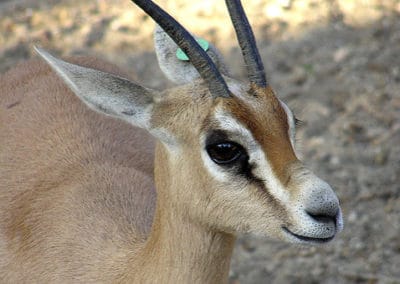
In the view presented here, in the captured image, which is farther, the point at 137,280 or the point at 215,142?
the point at 137,280

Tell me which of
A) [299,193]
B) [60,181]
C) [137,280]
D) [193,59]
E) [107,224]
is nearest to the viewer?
[299,193]

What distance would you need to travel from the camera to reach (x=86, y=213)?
4191 mm

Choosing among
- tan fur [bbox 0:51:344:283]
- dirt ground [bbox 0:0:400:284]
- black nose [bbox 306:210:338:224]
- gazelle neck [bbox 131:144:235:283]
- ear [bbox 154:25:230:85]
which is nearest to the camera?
black nose [bbox 306:210:338:224]

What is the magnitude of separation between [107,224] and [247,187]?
1.06 metres

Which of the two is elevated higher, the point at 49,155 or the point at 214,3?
the point at 49,155

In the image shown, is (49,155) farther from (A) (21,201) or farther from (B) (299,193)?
(B) (299,193)

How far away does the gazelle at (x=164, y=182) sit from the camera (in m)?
3.26

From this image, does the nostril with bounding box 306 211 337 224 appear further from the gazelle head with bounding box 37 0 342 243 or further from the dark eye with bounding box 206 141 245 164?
the dark eye with bounding box 206 141 245 164

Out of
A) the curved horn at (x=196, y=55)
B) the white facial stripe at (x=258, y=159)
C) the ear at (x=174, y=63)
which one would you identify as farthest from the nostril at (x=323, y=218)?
the ear at (x=174, y=63)

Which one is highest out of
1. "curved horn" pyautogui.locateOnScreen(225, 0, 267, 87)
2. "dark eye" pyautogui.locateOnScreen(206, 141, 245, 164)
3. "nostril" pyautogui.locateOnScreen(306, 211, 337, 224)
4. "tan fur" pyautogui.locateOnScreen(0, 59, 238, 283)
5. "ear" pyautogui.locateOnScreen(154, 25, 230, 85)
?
"curved horn" pyautogui.locateOnScreen(225, 0, 267, 87)

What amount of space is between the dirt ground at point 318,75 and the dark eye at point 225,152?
2.34m

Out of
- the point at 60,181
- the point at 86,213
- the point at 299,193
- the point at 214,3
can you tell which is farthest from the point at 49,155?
the point at 214,3

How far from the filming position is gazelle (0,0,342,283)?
128 inches

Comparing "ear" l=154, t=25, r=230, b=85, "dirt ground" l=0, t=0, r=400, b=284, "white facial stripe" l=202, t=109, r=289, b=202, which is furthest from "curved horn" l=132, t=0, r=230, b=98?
"dirt ground" l=0, t=0, r=400, b=284
